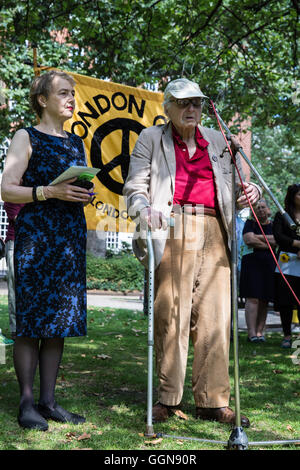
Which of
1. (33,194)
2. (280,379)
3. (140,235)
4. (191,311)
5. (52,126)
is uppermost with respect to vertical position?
(52,126)

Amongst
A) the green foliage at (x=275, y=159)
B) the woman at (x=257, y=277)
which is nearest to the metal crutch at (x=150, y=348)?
the woman at (x=257, y=277)

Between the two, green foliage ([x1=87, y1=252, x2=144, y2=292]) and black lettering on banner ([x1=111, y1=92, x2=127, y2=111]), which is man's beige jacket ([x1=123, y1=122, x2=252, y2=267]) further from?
green foliage ([x1=87, y1=252, x2=144, y2=292])

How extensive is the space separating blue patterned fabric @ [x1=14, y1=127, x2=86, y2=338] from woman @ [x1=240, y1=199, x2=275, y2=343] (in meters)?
4.60

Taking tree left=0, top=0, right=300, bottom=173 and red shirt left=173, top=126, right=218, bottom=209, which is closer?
red shirt left=173, top=126, right=218, bottom=209

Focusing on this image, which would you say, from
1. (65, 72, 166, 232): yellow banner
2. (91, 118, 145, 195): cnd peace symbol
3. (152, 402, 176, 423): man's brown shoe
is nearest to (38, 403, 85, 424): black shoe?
(152, 402, 176, 423): man's brown shoe

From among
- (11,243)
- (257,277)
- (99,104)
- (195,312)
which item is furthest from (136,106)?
(195,312)

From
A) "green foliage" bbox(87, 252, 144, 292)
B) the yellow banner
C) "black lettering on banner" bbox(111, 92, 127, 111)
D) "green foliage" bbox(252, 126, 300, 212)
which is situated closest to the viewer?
the yellow banner

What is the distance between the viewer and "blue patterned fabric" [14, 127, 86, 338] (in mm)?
3398

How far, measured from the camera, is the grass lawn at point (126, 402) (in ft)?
10.2
